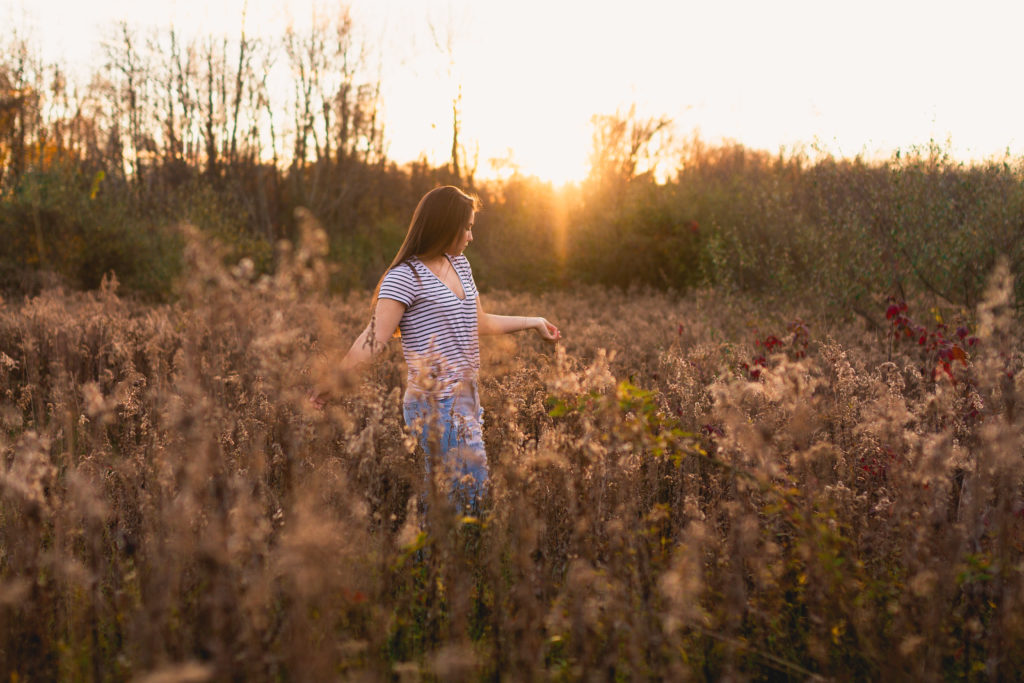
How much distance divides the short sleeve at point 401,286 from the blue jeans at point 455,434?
1.44ft

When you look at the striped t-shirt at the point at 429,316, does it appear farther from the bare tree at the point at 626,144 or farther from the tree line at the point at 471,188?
the bare tree at the point at 626,144

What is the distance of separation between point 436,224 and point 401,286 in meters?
0.37

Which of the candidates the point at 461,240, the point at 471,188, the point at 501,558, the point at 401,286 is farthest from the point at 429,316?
the point at 471,188

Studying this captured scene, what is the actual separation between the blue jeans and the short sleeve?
17.3 inches

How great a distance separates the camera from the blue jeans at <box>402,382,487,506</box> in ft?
7.72

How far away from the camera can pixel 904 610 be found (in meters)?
2.25

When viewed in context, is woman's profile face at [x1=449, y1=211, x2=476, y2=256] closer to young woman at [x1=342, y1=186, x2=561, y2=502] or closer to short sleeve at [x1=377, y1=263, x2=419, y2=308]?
young woman at [x1=342, y1=186, x2=561, y2=502]

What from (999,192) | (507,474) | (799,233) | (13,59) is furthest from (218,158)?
(507,474)

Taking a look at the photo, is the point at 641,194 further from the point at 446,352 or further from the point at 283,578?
the point at 283,578

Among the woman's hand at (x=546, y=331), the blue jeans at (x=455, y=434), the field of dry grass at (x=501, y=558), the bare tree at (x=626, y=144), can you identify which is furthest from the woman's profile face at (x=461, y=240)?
the bare tree at (x=626, y=144)

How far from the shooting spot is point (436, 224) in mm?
3318

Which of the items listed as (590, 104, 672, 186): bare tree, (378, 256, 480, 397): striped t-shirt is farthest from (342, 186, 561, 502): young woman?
(590, 104, 672, 186): bare tree

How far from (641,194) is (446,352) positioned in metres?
18.1

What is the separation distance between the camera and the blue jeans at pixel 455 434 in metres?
2.35
